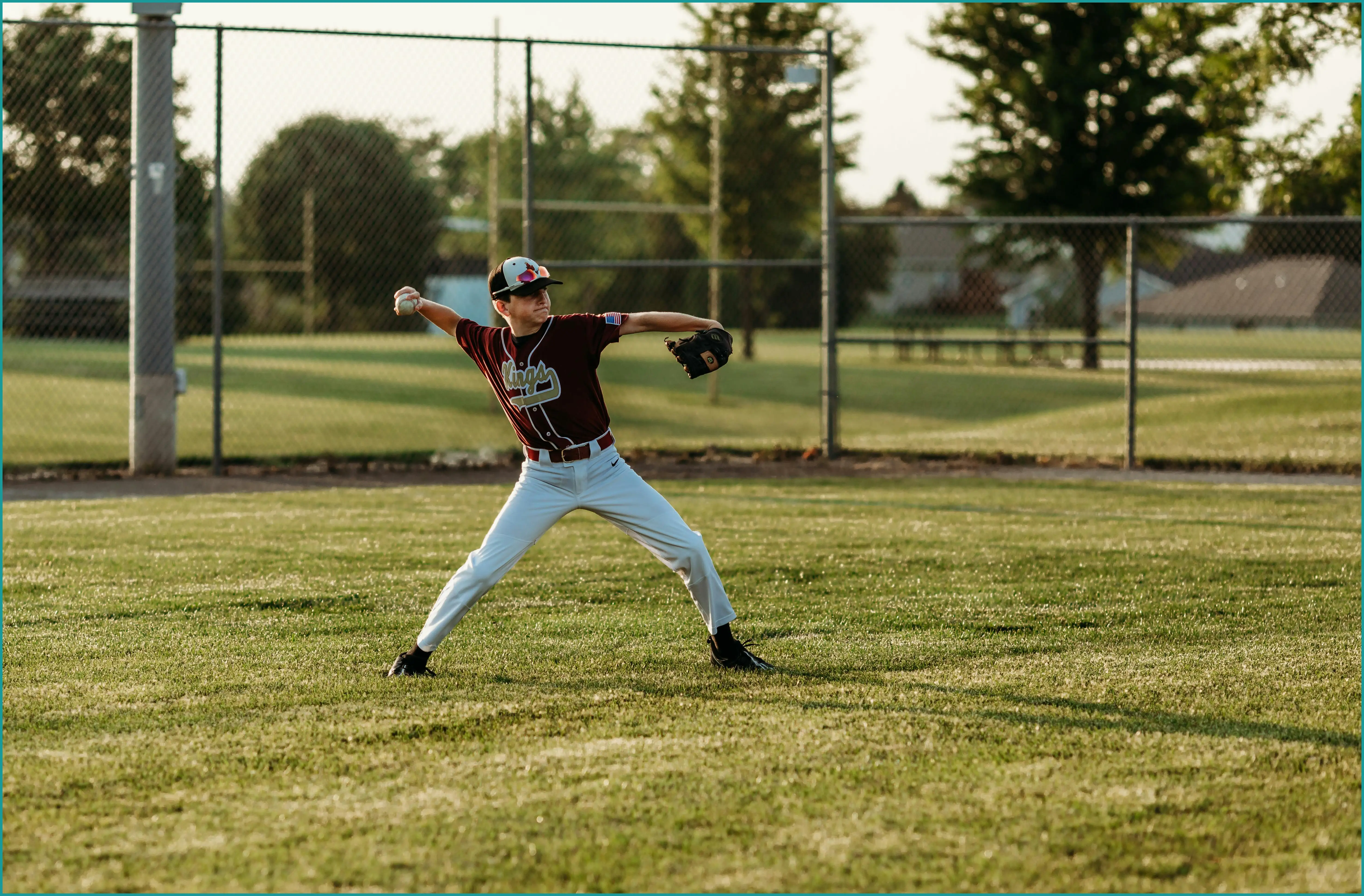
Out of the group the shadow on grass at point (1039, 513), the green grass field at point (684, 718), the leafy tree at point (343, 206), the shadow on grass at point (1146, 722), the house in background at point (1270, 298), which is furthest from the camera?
the leafy tree at point (343, 206)

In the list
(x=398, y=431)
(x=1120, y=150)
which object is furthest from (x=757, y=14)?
(x=398, y=431)

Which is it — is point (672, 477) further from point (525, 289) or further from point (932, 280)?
point (932, 280)

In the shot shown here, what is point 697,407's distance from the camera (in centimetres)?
2134

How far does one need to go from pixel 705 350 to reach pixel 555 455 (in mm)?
775

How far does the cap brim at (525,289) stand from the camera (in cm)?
548

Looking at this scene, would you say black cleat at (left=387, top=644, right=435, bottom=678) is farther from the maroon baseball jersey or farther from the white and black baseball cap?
the white and black baseball cap

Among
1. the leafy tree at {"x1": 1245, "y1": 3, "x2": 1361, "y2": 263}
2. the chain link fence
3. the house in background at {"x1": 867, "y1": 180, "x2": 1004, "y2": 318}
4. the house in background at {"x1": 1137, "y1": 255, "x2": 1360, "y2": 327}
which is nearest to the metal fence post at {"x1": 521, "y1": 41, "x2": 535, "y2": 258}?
the chain link fence

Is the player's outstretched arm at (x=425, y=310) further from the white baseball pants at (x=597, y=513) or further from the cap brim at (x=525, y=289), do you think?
the white baseball pants at (x=597, y=513)

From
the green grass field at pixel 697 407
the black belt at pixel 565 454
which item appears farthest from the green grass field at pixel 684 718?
the green grass field at pixel 697 407

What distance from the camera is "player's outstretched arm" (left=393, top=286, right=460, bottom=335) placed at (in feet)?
19.1

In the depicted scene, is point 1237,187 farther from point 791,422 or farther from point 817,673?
point 817,673

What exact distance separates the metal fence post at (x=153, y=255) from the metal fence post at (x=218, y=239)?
0.45 metres

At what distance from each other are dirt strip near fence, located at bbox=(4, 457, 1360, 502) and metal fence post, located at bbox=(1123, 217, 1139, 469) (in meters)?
0.25

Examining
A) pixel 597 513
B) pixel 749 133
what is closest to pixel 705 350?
pixel 597 513
